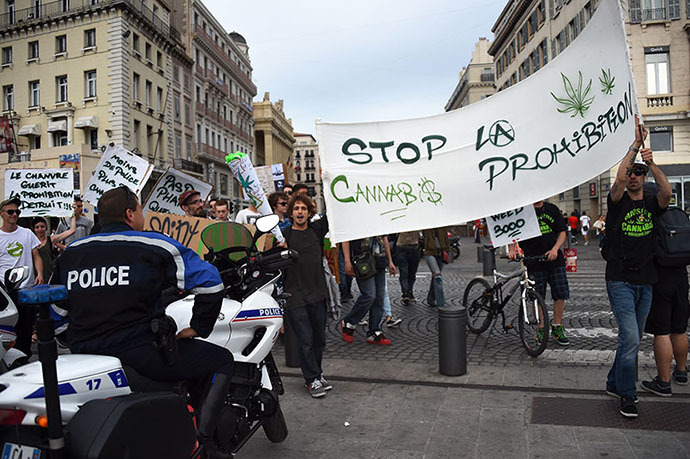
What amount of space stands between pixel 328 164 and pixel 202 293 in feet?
9.76

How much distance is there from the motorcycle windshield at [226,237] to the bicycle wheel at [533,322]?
11.3 feet

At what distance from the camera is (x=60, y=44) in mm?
36531

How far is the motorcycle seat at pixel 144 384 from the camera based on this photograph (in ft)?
7.68

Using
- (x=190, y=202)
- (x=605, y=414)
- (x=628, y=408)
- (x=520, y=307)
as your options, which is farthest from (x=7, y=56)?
(x=628, y=408)

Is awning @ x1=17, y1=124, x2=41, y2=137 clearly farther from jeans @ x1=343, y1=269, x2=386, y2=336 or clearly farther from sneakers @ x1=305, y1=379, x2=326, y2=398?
sneakers @ x1=305, y1=379, x2=326, y2=398

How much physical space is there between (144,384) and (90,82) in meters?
38.1

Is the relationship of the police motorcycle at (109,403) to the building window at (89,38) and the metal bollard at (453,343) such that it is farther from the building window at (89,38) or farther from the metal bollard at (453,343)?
the building window at (89,38)

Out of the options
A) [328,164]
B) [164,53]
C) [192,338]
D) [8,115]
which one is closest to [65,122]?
[8,115]

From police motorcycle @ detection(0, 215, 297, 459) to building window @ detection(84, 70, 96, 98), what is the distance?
36.9m

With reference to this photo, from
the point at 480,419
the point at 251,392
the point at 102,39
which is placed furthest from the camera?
the point at 102,39

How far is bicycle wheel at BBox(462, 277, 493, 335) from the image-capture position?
676 centimetres

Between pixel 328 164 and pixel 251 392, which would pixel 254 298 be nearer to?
pixel 251 392

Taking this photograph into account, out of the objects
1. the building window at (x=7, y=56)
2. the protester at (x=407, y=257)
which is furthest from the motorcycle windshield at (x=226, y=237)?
the building window at (x=7, y=56)

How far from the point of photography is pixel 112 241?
242 centimetres
